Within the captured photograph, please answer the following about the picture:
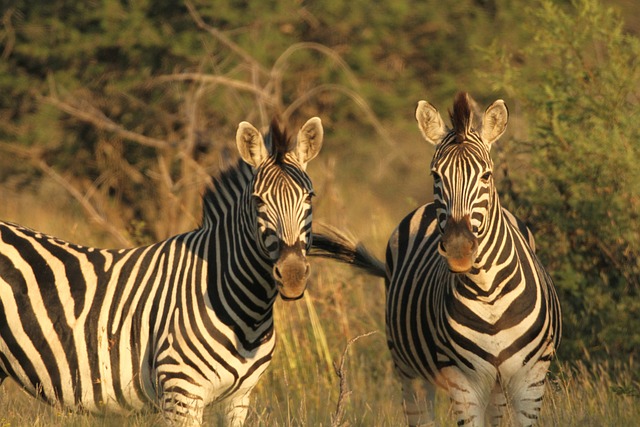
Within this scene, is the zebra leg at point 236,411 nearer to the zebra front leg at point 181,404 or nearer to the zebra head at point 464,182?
the zebra front leg at point 181,404

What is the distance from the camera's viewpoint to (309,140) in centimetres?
539

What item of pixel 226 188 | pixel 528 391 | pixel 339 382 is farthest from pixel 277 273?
pixel 339 382

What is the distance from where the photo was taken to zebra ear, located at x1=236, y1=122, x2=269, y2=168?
5.26 m

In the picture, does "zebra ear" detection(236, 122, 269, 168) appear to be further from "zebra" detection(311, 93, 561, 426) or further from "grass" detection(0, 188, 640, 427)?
"grass" detection(0, 188, 640, 427)

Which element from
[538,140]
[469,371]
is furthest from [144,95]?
[469,371]

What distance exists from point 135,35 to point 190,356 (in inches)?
325

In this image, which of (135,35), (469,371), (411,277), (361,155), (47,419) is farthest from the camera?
(361,155)

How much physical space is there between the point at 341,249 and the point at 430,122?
1694 millimetres

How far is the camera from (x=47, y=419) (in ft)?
18.1

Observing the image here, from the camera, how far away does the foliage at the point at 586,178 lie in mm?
7074

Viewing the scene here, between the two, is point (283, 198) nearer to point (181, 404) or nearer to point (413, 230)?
point (181, 404)

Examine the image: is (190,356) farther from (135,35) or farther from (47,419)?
(135,35)

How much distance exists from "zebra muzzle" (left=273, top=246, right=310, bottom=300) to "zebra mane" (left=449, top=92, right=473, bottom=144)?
1011mm

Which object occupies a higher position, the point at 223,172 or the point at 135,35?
the point at 135,35
